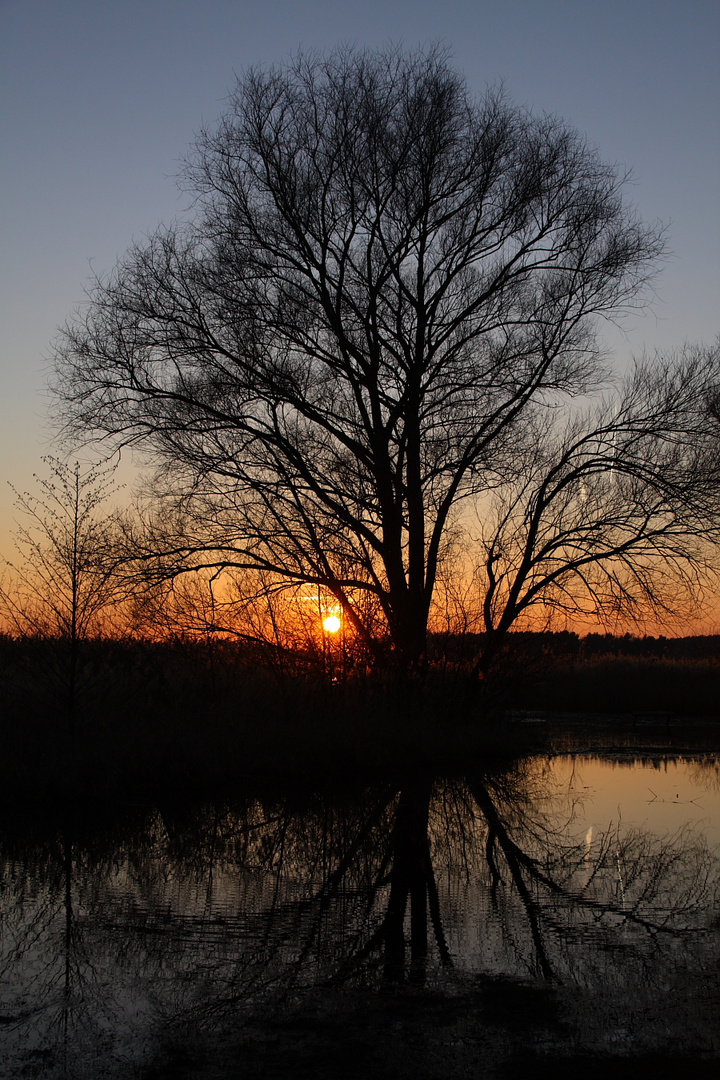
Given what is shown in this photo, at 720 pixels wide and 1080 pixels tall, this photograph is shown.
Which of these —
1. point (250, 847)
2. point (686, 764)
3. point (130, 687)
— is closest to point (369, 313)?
point (130, 687)

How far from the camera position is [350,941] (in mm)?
5797

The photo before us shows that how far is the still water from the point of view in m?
4.16

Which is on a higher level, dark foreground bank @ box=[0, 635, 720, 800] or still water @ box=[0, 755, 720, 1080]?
dark foreground bank @ box=[0, 635, 720, 800]

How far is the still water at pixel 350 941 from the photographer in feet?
13.6

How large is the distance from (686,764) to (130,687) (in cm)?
981

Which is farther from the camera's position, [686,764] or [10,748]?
[686,764]

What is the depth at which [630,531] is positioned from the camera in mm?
18031

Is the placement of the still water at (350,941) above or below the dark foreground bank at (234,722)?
below

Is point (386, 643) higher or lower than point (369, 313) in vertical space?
lower

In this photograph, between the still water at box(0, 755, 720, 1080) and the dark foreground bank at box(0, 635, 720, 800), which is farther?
the dark foreground bank at box(0, 635, 720, 800)

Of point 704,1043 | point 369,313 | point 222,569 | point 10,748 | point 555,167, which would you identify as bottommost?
point 704,1043

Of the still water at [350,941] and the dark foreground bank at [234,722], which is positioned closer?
the still water at [350,941]

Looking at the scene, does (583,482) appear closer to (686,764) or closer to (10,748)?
(686,764)

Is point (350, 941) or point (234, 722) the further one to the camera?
point (234, 722)
